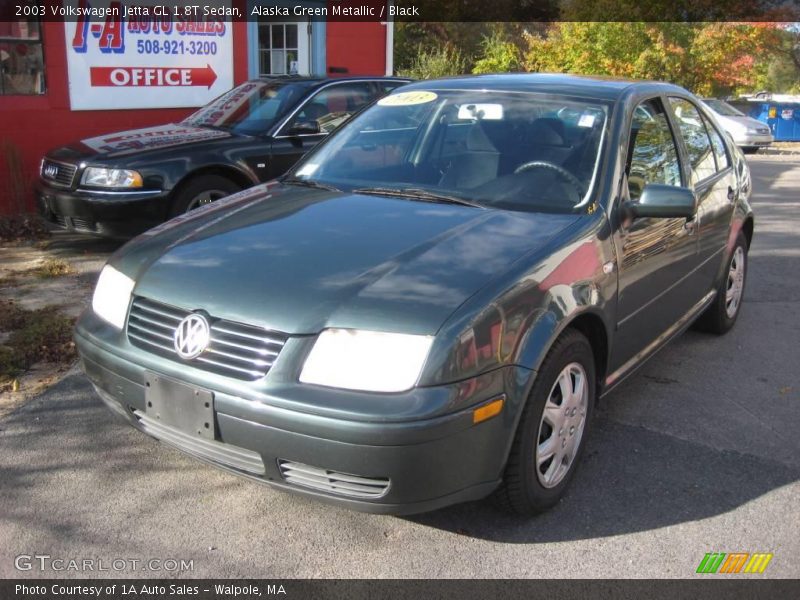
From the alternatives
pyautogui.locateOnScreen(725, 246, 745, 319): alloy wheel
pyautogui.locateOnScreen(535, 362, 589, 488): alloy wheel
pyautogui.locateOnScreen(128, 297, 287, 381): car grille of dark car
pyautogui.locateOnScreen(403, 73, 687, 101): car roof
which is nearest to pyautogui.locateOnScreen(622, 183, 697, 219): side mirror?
pyautogui.locateOnScreen(403, 73, 687, 101): car roof

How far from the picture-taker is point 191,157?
6.88 metres

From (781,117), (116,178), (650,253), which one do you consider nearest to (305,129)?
(116,178)

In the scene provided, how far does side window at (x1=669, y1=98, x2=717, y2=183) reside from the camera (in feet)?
15.2

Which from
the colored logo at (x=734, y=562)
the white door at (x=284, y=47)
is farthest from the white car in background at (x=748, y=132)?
the colored logo at (x=734, y=562)

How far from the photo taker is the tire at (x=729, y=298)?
17.5 ft

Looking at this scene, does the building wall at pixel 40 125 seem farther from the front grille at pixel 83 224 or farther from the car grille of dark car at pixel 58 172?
the front grille at pixel 83 224

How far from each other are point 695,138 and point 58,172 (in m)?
5.12

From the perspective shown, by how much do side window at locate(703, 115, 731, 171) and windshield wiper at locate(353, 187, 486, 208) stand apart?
2.26 m

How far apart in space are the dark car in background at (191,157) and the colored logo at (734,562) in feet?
13.7

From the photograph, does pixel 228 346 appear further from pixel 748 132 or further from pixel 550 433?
pixel 748 132

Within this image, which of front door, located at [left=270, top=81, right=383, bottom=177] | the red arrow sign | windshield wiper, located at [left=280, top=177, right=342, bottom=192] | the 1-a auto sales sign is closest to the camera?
windshield wiper, located at [left=280, top=177, right=342, bottom=192]

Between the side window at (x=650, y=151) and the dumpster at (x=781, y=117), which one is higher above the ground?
the side window at (x=650, y=151)

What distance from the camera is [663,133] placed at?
171 inches

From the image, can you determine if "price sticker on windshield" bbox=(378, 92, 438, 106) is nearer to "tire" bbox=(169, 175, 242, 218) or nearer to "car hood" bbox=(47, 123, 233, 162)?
"tire" bbox=(169, 175, 242, 218)
